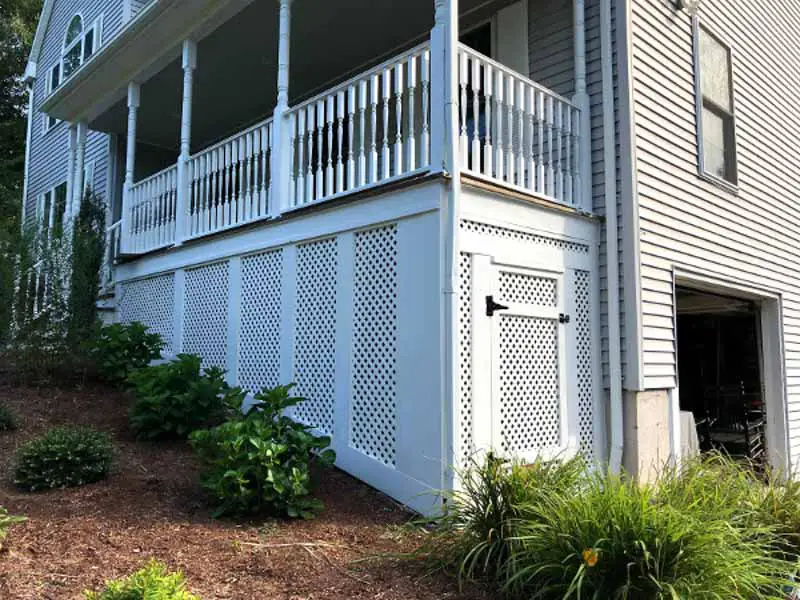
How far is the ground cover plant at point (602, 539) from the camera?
3.03 metres

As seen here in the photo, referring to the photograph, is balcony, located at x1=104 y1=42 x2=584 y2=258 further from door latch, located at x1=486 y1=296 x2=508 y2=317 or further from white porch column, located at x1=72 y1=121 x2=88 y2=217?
white porch column, located at x1=72 y1=121 x2=88 y2=217

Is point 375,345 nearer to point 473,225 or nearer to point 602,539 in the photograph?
point 473,225

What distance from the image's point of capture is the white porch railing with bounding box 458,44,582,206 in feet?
16.8

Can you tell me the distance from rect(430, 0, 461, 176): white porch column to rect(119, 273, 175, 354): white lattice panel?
170 inches

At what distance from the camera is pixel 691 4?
722 cm

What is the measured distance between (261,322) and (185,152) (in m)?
2.97

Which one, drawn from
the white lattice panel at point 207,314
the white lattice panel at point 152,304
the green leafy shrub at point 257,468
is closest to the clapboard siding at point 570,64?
the green leafy shrub at point 257,468

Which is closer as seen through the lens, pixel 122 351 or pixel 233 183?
pixel 122 351

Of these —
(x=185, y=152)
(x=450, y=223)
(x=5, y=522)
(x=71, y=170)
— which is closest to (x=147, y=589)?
(x=5, y=522)

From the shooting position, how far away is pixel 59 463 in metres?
4.77

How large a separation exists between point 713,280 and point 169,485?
5.88m

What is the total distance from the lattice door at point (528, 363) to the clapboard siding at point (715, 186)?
3.19 feet

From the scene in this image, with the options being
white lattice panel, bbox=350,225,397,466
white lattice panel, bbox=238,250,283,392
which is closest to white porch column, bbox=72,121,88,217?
white lattice panel, bbox=238,250,283,392

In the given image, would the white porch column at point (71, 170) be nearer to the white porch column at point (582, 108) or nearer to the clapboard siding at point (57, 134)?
the clapboard siding at point (57, 134)
